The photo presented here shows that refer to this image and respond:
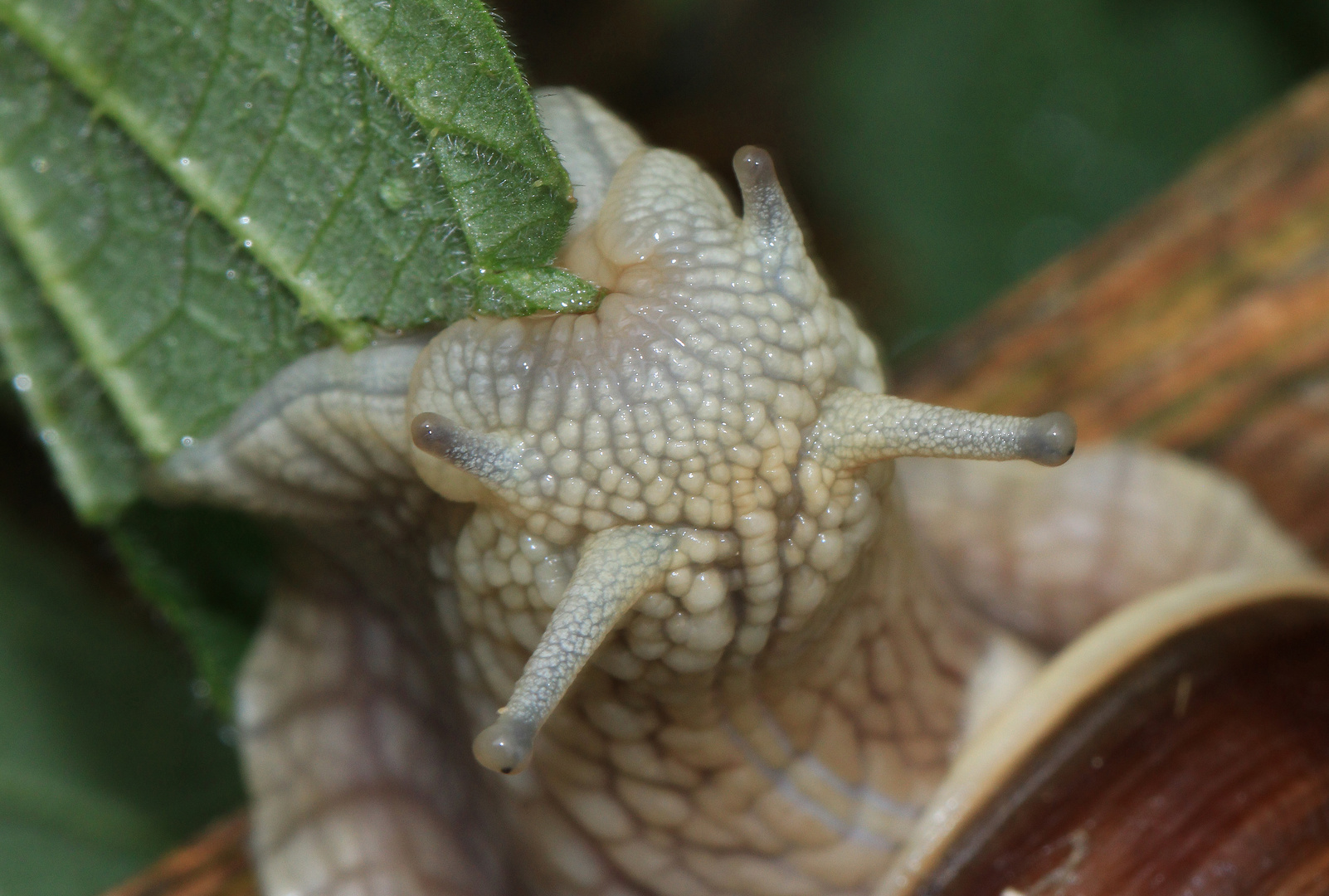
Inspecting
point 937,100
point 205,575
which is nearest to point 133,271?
point 205,575

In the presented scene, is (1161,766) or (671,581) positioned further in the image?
(1161,766)

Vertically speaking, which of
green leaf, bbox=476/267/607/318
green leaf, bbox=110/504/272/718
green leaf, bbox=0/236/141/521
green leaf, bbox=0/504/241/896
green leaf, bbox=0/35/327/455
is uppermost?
green leaf, bbox=476/267/607/318

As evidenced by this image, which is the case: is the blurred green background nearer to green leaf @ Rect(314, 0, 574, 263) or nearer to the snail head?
green leaf @ Rect(314, 0, 574, 263)

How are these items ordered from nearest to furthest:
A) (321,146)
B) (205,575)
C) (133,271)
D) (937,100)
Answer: (321,146), (133,271), (205,575), (937,100)

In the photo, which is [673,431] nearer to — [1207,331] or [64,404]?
[64,404]

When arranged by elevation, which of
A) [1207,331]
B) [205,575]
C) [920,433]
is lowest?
[205,575]

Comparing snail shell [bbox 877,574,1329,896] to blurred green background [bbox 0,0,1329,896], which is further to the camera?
blurred green background [bbox 0,0,1329,896]

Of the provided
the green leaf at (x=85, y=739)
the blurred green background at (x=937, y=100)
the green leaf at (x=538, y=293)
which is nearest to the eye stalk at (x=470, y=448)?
the green leaf at (x=538, y=293)

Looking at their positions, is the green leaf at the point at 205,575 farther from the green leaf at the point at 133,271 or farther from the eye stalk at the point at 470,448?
the eye stalk at the point at 470,448

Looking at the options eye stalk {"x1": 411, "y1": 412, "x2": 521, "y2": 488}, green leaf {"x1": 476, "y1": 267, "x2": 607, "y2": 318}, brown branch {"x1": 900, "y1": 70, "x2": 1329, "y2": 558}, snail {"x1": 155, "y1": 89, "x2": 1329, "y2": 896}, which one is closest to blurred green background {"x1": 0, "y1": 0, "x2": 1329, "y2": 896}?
brown branch {"x1": 900, "y1": 70, "x2": 1329, "y2": 558}
